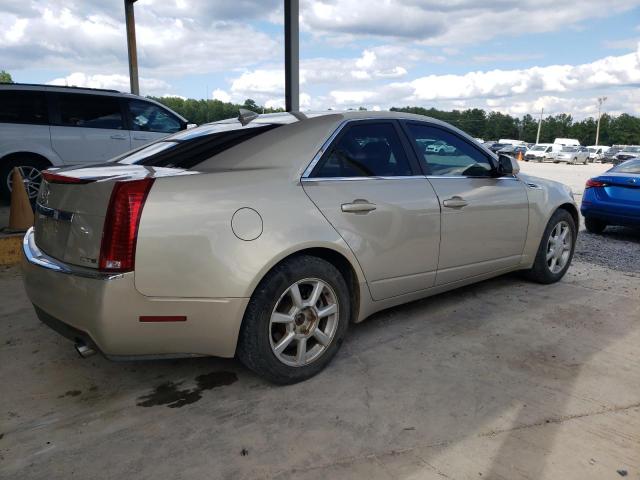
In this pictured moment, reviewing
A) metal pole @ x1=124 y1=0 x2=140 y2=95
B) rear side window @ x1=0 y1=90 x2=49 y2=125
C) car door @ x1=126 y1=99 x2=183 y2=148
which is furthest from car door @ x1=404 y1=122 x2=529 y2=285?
metal pole @ x1=124 y1=0 x2=140 y2=95

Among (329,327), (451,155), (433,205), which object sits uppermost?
(451,155)

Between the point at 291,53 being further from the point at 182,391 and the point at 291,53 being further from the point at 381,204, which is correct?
the point at 182,391

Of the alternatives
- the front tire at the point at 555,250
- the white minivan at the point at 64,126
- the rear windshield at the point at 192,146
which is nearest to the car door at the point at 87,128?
the white minivan at the point at 64,126

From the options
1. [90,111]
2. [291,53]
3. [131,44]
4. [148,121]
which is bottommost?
[148,121]

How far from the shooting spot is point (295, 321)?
2.85m

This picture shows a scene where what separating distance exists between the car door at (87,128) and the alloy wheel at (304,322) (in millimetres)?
6210

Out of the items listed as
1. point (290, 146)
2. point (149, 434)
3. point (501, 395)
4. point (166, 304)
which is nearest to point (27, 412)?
point (149, 434)

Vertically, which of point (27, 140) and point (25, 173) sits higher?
point (27, 140)

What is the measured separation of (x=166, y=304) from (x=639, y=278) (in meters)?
4.82

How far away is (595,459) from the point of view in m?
2.27

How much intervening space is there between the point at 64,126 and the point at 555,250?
694cm

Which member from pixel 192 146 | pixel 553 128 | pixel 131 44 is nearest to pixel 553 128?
pixel 553 128

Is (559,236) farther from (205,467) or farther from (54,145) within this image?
(54,145)

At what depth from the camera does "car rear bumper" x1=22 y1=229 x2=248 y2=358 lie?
2.36m
